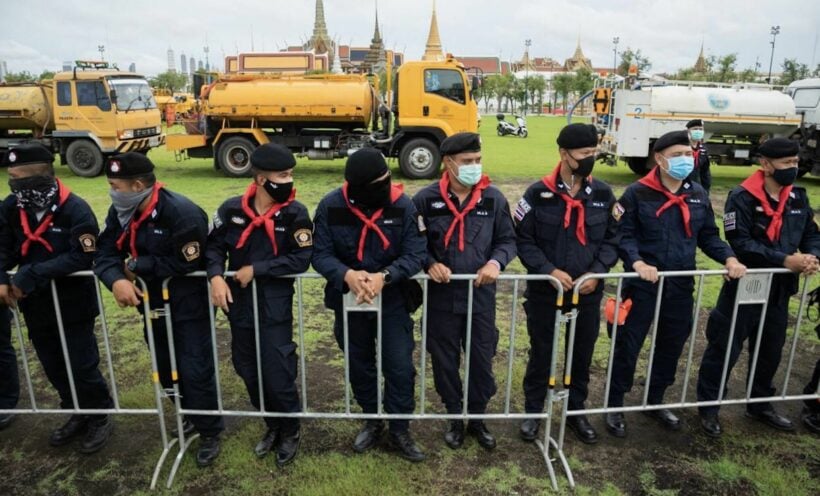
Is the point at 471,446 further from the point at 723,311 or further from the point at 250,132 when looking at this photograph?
the point at 250,132

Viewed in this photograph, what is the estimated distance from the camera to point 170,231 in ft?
9.42

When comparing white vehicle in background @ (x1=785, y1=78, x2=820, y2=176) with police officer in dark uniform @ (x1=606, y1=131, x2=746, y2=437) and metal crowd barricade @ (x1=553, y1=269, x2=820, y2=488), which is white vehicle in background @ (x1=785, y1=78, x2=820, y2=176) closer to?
metal crowd barricade @ (x1=553, y1=269, x2=820, y2=488)

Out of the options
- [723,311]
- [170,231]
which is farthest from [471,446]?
[170,231]

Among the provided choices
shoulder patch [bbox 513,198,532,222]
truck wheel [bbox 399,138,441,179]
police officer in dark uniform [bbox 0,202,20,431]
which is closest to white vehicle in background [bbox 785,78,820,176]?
truck wheel [bbox 399,138,441,179]

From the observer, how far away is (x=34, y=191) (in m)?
2.95

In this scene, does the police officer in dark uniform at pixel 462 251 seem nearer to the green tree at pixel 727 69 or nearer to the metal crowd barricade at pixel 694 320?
the metal crowd barricade at pixel 694 320

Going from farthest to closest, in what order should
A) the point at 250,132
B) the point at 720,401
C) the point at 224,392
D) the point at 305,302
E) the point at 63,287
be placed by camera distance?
the point at 250,132 < the point at 305,302 < the point at 224,392 < the point at 720,401 < the point at 63,287

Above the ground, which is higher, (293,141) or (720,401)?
(293,141)

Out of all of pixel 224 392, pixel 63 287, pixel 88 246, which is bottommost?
pixel 224 392

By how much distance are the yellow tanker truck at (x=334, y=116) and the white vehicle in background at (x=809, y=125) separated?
293 inches

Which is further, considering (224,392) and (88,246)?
(224,392)

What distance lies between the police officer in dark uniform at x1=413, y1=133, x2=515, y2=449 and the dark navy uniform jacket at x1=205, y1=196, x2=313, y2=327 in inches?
26.7

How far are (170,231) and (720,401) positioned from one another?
128 inches

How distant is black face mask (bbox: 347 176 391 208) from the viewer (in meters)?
2.84
